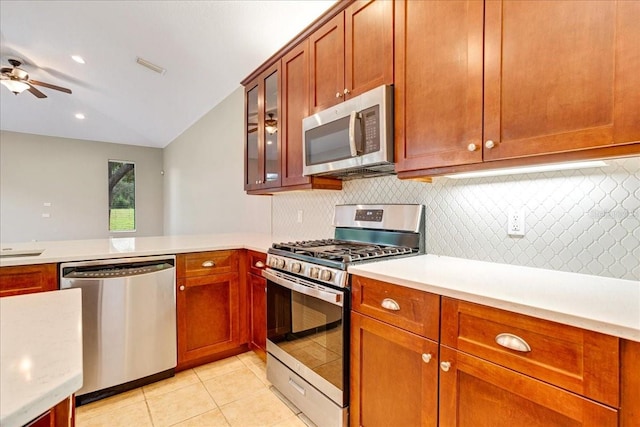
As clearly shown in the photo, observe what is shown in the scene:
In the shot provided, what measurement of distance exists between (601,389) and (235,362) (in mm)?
2254

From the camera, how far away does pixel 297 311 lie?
5.97 feet

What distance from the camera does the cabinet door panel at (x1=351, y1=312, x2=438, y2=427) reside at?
3.86ft

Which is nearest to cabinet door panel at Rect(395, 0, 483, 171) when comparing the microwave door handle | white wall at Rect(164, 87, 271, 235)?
the microwave door handle

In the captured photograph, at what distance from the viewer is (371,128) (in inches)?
64.7

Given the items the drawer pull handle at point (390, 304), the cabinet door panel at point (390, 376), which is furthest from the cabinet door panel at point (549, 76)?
the cabinet door panel at point (390, 376)

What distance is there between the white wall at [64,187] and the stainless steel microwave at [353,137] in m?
6.56

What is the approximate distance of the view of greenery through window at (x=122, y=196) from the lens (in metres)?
7.03

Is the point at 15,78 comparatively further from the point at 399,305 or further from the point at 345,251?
the point at 399,305

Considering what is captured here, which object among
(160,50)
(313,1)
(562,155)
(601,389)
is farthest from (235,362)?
(160,50)

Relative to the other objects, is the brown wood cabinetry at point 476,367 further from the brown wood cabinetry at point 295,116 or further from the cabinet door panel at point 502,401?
the brown wood cabinetry at point 295,116

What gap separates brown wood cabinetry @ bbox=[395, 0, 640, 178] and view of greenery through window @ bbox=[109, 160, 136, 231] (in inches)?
291

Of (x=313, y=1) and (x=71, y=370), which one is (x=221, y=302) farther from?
(x=313, y=1)

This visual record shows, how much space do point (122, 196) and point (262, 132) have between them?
6.09 m

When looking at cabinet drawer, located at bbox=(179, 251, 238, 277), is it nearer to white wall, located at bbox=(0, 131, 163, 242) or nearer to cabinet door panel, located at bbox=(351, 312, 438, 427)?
cabinet door panel, located at bbox=(351, 312, 438, 427)
